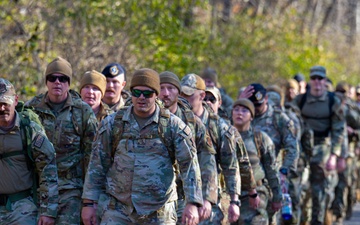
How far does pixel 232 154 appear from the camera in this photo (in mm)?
11086

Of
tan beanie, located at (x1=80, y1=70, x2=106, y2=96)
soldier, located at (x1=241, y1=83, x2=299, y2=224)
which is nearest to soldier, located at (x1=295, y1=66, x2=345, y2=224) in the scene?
soldier, located at (x1=241, y1=83, x2=299, y2=224)

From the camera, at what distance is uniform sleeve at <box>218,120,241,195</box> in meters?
11.0

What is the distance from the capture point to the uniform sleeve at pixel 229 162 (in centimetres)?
1101

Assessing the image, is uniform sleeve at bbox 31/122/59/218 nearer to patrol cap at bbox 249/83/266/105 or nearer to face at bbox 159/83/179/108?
face at bbox 159/83/179/108

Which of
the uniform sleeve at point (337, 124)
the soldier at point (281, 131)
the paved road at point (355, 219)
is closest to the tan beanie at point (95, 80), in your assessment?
the soldier at point (281, 131)

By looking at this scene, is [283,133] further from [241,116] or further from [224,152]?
[224,152]

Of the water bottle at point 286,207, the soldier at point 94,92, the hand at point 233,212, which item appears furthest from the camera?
the water bottle at point 286,207

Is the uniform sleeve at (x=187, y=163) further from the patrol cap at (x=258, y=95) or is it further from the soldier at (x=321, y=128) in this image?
the soldier at (x=321, y=128)

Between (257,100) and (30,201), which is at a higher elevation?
(257,100)

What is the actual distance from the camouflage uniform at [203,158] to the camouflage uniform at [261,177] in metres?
1.59

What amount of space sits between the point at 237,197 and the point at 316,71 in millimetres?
6240

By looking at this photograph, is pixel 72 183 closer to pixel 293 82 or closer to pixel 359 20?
pixel 293 82

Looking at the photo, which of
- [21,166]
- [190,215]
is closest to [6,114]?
[21,166]

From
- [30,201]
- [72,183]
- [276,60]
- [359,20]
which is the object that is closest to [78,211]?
[72,183]
